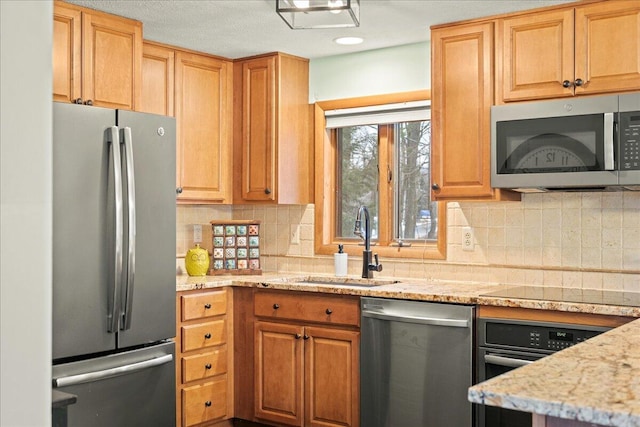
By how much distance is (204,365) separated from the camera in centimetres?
404

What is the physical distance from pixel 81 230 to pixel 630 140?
2.42m

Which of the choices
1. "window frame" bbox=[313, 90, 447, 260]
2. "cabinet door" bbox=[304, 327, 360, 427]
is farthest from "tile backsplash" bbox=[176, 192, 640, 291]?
"cabinet door" bbox=[304, 327, 360, 427]

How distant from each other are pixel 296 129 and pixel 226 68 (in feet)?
1.99

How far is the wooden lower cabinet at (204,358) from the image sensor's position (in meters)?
3.91

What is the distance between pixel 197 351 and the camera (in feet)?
13.1

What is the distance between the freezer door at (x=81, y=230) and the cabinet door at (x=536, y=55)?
1936mm

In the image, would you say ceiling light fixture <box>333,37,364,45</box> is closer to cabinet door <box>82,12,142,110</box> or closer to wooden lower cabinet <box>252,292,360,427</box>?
cabinet door <box>82,12,142,110</box>

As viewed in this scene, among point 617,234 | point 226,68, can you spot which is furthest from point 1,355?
point 226,68

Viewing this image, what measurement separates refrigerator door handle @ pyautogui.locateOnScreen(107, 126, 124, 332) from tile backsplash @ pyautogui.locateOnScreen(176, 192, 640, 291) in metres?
1.71

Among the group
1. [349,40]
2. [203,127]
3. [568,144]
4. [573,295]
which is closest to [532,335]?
[573,295]

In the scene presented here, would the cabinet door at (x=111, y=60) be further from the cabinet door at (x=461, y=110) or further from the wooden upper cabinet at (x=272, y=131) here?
the cabinet door at (x=461, y=110)

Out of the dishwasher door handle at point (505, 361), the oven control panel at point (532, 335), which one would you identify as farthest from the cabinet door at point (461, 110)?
the dishwasher door handle at point (505, 361)

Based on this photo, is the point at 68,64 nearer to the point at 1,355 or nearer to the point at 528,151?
the point at 528,151

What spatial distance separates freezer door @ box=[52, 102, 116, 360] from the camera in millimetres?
3059
